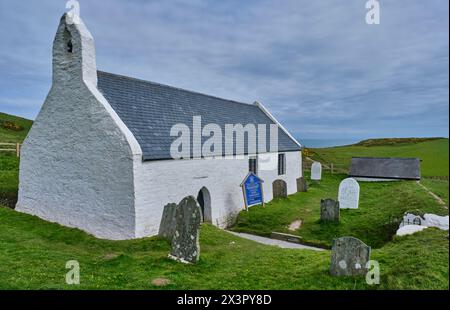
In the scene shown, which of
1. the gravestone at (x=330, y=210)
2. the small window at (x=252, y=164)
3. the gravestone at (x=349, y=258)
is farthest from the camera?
the small window at (x=252, y=164)

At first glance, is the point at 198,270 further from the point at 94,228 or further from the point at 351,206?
the point at 351,206

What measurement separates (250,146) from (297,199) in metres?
5.45

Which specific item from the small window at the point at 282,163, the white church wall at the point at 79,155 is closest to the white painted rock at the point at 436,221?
the white church wall at the point at 79,155

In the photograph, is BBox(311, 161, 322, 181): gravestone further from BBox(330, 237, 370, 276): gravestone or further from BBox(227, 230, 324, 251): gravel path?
BBox(330, 237, 370, 276): gravestone

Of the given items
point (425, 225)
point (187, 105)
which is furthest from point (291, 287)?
point (187, 105)

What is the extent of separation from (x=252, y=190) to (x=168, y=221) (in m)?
8.57

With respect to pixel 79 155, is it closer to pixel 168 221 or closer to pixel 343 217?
pixel 168 221

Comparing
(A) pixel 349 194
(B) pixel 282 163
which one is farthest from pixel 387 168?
(A) pixel 349 194

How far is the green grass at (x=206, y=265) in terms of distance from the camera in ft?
22.0

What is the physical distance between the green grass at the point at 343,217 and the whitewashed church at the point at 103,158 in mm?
2484

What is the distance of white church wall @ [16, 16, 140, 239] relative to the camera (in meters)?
12.2

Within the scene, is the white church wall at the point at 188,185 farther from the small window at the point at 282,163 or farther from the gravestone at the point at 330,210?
the gravestone at the point at 330,210

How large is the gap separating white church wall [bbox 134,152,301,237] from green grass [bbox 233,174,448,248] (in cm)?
127
